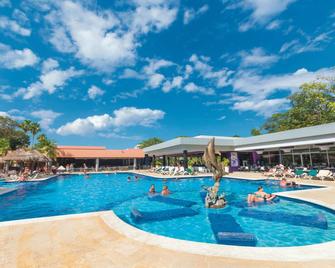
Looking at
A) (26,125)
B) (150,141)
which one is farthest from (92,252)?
(150,141)

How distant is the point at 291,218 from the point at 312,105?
36315 millimetres

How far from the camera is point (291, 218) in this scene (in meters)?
7.58

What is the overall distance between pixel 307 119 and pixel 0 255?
4390 centimetres

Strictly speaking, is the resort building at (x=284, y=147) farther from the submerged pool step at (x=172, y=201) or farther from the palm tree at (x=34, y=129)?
the palm tree at (x=34, y=129)

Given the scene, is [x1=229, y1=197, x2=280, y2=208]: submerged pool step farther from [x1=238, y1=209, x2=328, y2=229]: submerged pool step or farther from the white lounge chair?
the white lounge chair

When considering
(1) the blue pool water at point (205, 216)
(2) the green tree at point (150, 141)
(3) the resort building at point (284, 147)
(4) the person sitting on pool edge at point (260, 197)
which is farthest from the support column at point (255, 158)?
(2) the green tree at point (150, 141)

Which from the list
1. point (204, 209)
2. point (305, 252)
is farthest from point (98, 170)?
point (305, 252)

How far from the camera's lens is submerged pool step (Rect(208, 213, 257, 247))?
553 centimetres

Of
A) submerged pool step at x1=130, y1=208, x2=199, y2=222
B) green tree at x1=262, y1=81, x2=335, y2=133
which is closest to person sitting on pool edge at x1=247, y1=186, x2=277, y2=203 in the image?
submerged pool step at x1=130, y1=208, x2=199, y2=222

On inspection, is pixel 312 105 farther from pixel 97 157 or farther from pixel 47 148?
pixel 47 148

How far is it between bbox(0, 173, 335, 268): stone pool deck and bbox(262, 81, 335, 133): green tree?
116 ft

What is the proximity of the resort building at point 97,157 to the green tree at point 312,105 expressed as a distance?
99.6 ft

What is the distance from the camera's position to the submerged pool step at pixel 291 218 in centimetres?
672

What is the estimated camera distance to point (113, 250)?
4.33m
